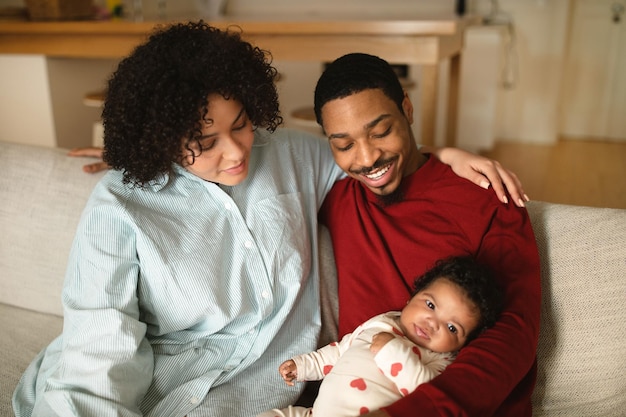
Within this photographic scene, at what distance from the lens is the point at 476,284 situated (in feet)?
3.88

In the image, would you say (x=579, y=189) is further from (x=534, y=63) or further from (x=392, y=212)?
(x=392, y=212)

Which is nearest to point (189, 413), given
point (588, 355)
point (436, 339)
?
point (436, 339)

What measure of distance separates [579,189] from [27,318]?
3589mm

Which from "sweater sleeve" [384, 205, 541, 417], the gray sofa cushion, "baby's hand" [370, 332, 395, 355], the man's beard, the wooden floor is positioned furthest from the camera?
the wooden floor

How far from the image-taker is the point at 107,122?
1272 mm

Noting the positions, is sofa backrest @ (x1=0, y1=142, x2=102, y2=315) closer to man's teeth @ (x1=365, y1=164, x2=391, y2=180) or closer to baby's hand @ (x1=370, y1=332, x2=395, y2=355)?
man's teeth @ (x1=365, y1=164, x2=391, y2=180)

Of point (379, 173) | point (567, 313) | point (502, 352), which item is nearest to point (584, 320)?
point (567, 313)

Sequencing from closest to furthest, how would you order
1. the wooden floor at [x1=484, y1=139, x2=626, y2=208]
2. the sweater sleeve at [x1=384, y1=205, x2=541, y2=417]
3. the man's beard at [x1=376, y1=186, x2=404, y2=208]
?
the sweater sleeve at [x1=384, y1=205, x2=541, y2=417] < the man's beard at [x1=376, y1=186, x2=404, y2=208] < the wooden floor at [x1=484, y1=139, x2=626, y2=208]

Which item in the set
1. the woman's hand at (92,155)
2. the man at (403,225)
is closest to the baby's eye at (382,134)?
the man at (403,225)

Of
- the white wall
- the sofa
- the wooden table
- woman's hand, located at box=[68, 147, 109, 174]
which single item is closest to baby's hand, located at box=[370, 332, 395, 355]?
the sofa

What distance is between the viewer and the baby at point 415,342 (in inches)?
45.6

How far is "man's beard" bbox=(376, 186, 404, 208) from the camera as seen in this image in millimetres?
1428

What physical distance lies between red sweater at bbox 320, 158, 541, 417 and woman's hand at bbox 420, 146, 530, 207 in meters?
0.02

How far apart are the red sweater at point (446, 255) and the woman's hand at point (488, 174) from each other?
0.07ft
